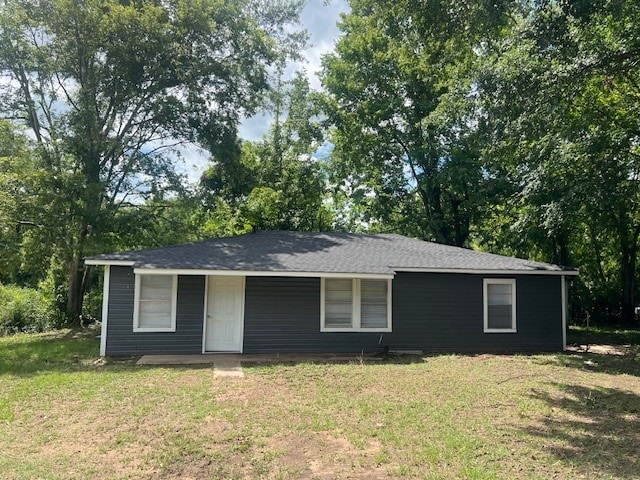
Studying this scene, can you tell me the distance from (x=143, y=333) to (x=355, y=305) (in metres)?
5.24

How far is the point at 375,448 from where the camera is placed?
17.1 feet

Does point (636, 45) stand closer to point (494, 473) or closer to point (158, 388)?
point (494, 473)

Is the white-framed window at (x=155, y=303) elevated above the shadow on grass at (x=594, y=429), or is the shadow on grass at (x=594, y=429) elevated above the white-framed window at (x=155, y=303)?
the white-framed window at (x=155, y=303)

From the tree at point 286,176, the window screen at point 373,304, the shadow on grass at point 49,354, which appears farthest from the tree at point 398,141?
the shadow on grass at point 49,354

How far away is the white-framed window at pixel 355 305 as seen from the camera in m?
11.6

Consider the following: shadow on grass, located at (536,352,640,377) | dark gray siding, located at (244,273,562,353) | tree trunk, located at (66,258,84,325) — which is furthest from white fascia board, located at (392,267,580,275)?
tree trunk, located at (66,258,84,325)

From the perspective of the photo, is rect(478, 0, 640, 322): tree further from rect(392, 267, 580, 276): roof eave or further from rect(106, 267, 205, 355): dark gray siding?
rect(106, 267, 205, 355): dark gray siding

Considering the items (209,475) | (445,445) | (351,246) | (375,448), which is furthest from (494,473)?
(351,246)

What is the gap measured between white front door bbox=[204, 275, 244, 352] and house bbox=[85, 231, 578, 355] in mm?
25

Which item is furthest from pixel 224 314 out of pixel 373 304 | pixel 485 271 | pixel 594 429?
pixel 594 429

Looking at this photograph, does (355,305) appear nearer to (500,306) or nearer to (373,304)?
(373,304)

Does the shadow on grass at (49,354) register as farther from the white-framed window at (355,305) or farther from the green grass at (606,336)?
the green grass at (606,336)

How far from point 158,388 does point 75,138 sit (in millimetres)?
11460

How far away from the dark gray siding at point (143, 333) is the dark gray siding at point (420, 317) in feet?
4.13
